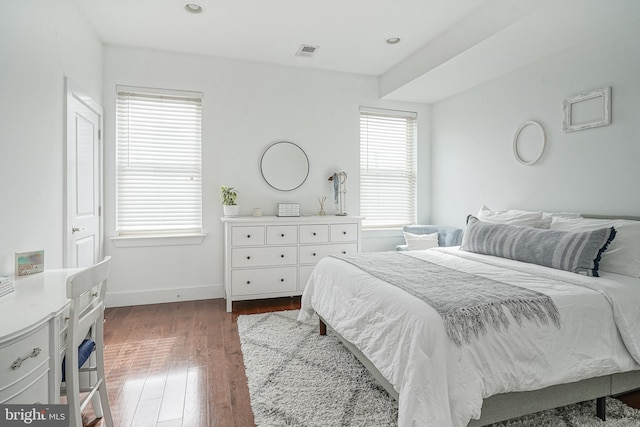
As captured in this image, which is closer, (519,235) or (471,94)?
(519,235)

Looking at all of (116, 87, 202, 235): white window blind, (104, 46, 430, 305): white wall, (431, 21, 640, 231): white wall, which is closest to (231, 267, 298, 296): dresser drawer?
(104, 46, 430, 305): white wall

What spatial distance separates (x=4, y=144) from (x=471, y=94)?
14.0 feet

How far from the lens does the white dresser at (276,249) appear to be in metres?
3.69

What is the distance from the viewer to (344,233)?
4.10m

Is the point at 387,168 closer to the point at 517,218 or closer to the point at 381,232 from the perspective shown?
the point at 381,232

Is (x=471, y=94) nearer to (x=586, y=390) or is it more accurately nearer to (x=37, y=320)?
(x=586, y=390)

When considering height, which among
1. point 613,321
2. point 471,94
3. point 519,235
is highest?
point 471,94

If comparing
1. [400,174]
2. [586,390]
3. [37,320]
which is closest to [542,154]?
[400,174]

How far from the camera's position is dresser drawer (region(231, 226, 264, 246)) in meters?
3.68

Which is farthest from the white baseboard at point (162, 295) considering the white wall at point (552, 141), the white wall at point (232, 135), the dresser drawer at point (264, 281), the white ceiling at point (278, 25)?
the white wall at point (552, 141)

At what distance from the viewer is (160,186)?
390cm

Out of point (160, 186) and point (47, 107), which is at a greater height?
point (47, 107)

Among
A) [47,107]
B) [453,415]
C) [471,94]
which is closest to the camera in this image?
[453,415]

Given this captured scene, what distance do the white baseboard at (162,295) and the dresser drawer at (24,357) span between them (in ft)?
8.78
